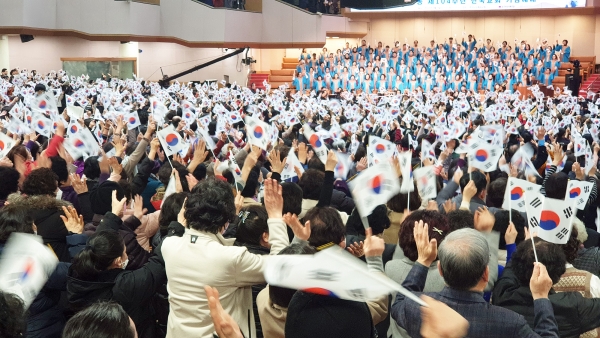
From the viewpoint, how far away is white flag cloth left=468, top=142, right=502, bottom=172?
5992 millimetres

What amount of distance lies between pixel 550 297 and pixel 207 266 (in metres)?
1.38

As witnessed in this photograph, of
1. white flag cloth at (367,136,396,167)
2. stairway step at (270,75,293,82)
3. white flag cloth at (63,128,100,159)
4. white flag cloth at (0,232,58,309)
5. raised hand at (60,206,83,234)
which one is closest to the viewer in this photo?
white flag cloth at (0,232,58,309)

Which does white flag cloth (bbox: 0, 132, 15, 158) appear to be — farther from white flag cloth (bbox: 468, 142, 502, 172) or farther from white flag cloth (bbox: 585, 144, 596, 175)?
white flag cloth (bbox: 585, 144, 596, 175)

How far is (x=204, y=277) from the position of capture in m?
2.86

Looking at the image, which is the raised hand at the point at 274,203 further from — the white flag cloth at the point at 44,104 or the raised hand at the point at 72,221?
the white flag cloth at the point at 44,104

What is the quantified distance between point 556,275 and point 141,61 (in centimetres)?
2245

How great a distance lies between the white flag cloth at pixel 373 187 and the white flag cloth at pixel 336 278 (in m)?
1.66

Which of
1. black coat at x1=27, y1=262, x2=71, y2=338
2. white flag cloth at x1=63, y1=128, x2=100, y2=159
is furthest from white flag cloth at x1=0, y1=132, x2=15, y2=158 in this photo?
black coat at x1=27, y1=262, x2=71, y2=338

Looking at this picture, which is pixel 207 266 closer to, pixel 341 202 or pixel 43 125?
pixel 341 202

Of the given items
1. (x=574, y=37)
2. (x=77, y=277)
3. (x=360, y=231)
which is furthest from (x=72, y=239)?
(x=574, y=37)

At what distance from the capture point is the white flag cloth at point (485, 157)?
5.99 meters

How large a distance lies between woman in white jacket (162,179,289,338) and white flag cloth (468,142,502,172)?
3.30 m

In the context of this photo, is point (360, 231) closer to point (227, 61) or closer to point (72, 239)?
point (72, 239)

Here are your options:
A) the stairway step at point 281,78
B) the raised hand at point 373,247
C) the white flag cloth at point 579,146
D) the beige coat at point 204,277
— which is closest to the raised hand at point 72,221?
the beige coat at point 204,277
